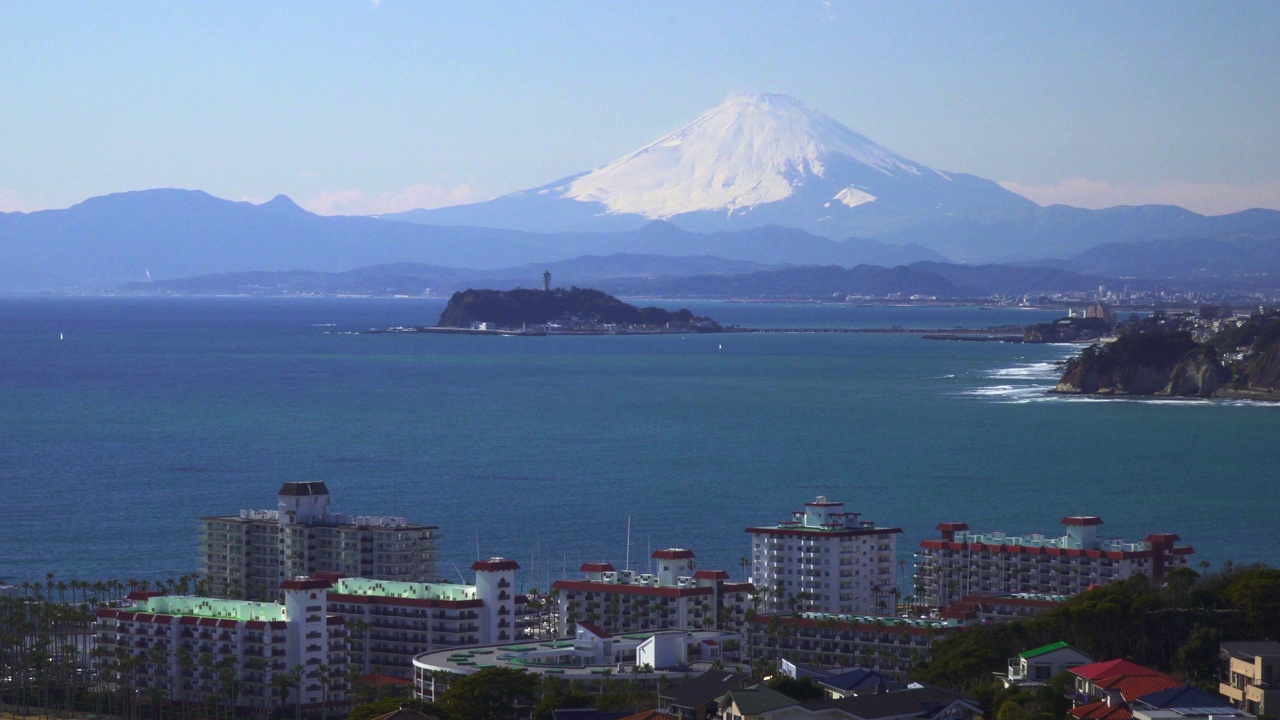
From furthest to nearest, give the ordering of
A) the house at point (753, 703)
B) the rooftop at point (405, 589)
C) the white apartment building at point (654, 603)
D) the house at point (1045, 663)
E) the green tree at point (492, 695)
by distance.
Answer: the white apartment building at point (654, 603)
the rooftop at point (405, 589)
the house at point (1045, 663)
the green tree at point (492, 695)
the house at point (753, 703)

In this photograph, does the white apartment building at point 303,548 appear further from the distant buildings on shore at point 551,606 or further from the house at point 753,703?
the house at point 753,703

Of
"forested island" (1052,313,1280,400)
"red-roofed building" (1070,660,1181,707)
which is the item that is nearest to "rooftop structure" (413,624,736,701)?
"red-roofed building" (1070,660,1181,707)

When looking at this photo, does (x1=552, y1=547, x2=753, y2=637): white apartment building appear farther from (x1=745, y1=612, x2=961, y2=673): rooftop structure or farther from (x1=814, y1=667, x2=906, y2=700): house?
(x1=814, y1=667, x2=906, y2=700): house

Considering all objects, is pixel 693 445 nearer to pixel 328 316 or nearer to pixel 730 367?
pixel 730 367

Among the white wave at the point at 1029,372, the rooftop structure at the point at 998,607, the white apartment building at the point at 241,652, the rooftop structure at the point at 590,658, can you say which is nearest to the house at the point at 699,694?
Result: the rooftop structure at the point at 590,658

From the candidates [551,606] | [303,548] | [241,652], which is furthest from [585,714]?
[303,548]

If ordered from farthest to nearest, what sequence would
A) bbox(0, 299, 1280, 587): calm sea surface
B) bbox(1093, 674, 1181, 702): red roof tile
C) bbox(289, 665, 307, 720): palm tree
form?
bbox(0, 299, 1280, 587): calm sea surface, bbox(289, 665, 307, 720): palm tree, bbox(1093, 674, 1181, 702): red roof tile

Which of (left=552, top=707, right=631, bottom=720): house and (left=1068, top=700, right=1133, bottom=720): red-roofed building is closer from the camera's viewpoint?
(left=1068, top=700, right=1133, bottom=720): red-roofed building

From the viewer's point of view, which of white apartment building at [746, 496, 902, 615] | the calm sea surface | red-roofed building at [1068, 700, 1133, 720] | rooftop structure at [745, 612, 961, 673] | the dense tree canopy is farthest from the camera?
the calm sea surface
